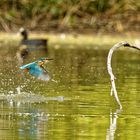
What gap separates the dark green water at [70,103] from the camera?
9.73 meters

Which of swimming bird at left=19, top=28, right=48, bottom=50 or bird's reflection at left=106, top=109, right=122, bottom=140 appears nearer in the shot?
bird's reflection at left=106, top=109, right=122, bottom=140

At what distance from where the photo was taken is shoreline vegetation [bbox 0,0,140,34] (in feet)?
88.8

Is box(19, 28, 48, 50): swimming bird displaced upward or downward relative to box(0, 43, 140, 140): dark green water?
upward

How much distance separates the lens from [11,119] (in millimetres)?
10555

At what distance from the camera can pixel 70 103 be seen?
12164 millimetres

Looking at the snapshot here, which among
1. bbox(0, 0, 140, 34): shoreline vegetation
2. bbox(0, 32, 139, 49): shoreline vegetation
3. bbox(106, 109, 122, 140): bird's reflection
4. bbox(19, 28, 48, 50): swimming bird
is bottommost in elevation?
bbox(106, 109, 122, 140): bird's reflection

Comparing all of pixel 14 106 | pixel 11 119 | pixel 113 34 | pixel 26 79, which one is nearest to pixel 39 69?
pixel 14 106

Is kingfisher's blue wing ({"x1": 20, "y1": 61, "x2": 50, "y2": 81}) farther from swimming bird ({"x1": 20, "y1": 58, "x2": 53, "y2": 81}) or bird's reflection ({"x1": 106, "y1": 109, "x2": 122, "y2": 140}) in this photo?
Answer: bird's reflection ({"x1": 106, "y1": 109, "x2": 122, "y2": 140})

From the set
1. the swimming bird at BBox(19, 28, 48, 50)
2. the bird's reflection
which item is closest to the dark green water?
the bird's reflection

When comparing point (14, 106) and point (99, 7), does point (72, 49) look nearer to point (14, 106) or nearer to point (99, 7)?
point (99, 7)

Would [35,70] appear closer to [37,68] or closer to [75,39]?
[37,68]

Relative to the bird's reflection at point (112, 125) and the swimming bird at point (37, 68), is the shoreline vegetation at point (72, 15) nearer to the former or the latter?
the swimming bird at point (37, 68)

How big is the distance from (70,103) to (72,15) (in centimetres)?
1568

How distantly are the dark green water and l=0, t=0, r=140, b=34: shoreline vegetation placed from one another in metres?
7.70
